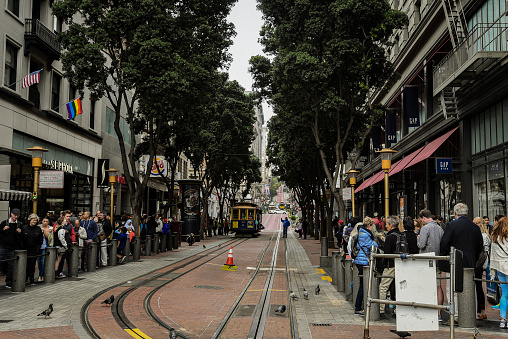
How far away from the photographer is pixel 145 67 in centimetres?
1969

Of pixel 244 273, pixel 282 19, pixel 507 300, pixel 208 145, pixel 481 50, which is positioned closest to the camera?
pixel 507 300

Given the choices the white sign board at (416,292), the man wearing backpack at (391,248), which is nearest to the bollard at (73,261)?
the man wearing backpack at (391,248)

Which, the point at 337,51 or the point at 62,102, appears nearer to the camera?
the point at 337,51

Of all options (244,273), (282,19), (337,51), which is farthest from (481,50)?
(244,273)

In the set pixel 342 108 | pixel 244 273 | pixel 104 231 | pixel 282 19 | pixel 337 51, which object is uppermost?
pixel 282 19

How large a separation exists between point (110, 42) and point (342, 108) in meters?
9.79

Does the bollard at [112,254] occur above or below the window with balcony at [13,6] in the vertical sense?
below

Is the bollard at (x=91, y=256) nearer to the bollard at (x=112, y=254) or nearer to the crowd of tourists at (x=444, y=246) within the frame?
the bollard at (x=112, y=254)

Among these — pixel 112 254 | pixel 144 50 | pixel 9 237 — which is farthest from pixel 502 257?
pixel 144 50

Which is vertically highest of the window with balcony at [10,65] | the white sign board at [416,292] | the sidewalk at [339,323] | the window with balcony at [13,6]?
the window with balcony at [13,6]

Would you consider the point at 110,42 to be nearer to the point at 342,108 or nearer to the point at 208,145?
the point at 342,108

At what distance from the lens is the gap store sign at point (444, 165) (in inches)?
763

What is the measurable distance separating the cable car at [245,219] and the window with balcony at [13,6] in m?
29.9

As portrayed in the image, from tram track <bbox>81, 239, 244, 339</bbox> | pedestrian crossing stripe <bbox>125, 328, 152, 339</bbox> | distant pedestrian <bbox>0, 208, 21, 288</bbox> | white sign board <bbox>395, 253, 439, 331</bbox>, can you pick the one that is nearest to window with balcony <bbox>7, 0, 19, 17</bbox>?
distant pedestrian <bbox>0, 208, 21, 288</bbox>
